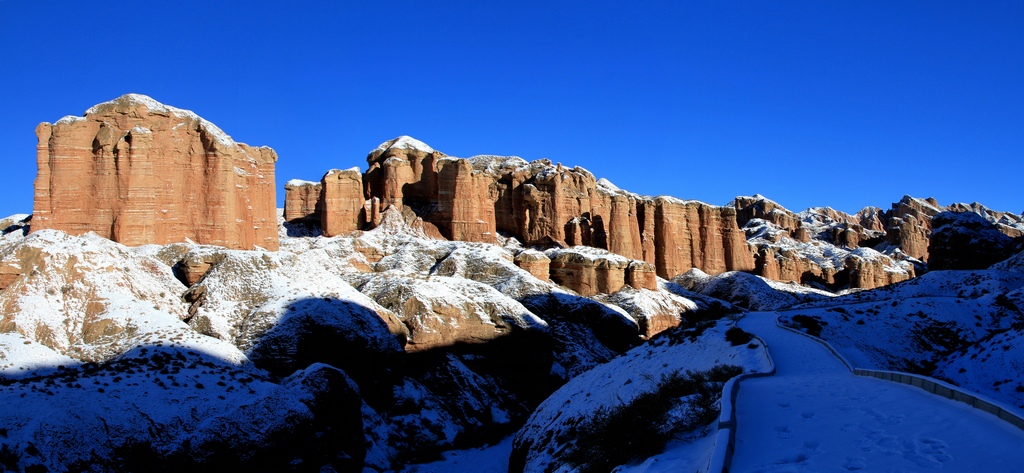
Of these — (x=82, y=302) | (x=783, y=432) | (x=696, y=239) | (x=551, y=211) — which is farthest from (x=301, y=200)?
(x=783, y=432)

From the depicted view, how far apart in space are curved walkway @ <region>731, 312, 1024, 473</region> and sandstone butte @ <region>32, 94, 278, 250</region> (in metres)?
39.0

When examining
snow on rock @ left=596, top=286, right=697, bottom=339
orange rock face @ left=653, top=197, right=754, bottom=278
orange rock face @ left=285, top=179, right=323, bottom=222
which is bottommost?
snow on rock @ left=596, top=286, right=697, bottom=339

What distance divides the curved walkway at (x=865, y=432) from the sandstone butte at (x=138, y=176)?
128 feet

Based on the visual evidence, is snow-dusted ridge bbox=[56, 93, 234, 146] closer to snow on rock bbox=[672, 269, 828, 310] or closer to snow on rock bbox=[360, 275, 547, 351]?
snow on rock bbox=[360, 275, 547, 351]

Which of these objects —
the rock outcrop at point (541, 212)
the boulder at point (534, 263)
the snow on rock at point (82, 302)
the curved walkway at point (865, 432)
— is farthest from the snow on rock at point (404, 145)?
the curved walkway at point (865, 432)

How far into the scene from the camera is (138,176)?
44750mm

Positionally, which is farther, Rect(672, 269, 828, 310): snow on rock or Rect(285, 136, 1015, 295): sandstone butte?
Rect(672, 269, 828, 310): snow on rock

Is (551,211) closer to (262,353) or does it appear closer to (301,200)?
(301,200)

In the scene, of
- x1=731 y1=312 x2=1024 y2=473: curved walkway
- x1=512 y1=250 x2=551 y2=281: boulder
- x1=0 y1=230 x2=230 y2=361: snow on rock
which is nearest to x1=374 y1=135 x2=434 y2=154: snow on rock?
x1=512 y1=250 x2=551 y2=281: boulder

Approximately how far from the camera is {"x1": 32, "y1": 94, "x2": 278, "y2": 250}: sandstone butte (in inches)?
1751

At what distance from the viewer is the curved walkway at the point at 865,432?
433 inches

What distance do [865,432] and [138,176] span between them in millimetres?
43969

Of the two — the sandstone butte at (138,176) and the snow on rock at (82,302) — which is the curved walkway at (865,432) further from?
the sandstone butte at (138,176)

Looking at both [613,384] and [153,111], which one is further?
[153,111]
